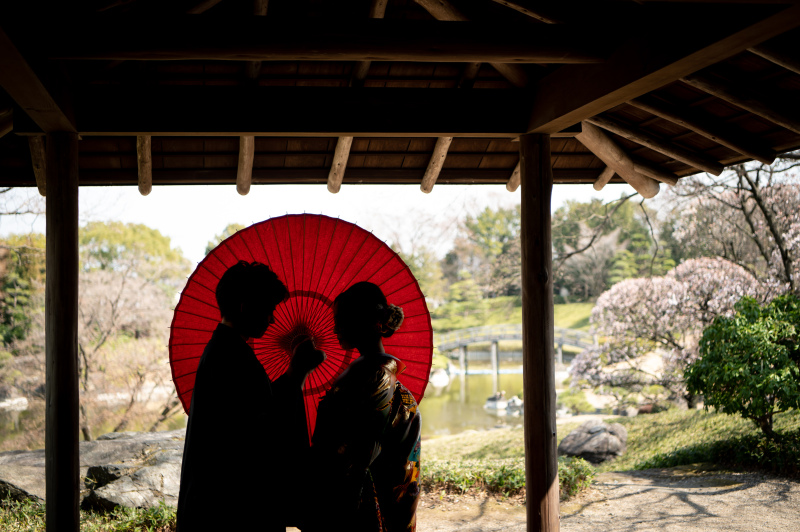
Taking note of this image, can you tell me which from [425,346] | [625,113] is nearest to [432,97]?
[625,113]

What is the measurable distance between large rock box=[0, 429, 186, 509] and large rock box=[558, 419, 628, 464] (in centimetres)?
531

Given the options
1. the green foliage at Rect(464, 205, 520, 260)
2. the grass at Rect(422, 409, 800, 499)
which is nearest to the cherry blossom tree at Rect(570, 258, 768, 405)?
the grass at Rect(422, 409, 800, 499)

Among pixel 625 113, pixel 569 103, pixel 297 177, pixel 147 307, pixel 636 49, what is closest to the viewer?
pixel 636 49

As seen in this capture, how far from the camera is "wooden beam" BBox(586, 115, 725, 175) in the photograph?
366 centimetres

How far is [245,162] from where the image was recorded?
378 centimetres

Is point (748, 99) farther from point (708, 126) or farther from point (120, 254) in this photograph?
point (120, 254)

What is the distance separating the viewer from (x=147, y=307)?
11234 millimetres

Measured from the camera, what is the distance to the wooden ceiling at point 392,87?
225 cm

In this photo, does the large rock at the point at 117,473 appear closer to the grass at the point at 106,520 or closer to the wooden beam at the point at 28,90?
the grass at the point at 106,520

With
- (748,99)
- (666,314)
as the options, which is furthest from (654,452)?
(748,99)

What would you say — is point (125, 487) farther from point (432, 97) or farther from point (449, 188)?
point (449, 188)

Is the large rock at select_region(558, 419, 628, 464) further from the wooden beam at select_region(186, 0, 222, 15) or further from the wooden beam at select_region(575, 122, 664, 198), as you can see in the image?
the wooden beam at select_region(186, 0, 222, 15)

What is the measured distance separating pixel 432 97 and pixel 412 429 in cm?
203

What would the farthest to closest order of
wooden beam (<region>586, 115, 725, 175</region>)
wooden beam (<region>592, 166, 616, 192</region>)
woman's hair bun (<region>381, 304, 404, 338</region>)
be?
wooden beam (<region>592, 166, 616, 192</region>), wooden beam (<region>586, 115, 725, 175</region>), woman's hair bun (<region>381, 304, 404, 338</region>)
